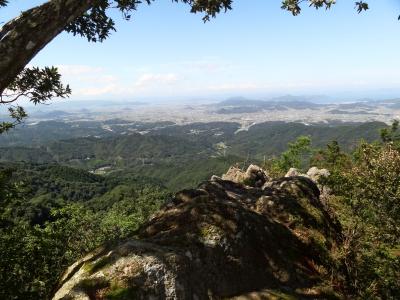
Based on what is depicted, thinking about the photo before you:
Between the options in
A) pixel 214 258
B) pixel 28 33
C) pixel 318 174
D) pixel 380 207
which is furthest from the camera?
pixel 318 174

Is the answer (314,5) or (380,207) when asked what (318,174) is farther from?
(314,5)

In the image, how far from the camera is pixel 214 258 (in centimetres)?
1041

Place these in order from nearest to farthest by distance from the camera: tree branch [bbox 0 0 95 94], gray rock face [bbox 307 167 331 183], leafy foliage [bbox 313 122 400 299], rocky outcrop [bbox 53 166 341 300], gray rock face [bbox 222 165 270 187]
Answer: tree branch [bbox 0 0 95 94], rocky outcrop [bbox 53 166 341 300], leafy foliage [bbox 313 122 400 299], gray rock face [bbox 222 165 270 187], gray rock face [bbox 307 167 331 183]

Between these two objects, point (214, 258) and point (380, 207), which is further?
point (380, 207)

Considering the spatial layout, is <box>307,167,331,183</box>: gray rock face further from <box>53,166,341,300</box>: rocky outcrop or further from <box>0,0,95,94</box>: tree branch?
<box>0,0,95,94</box>: tree branch

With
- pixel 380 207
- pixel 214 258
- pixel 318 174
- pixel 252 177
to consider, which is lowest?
pixel 318 174

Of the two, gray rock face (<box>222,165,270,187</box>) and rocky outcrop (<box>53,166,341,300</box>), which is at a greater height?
rocky outcrop (<box>53,166,341,300</box>)

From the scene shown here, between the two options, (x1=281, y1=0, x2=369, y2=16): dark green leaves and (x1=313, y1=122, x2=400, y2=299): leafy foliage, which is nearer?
(x1=281, y1=0, x2=369, y2=16): dark green leaves

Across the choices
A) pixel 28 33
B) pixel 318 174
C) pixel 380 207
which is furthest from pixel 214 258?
pixel 318 174

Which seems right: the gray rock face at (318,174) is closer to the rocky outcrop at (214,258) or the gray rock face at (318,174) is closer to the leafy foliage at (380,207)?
the leafy foliage at (380,207)

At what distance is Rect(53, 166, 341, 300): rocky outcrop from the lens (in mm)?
8719

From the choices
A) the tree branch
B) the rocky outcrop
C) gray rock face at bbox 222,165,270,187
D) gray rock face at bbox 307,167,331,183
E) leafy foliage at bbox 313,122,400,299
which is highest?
the tree branch

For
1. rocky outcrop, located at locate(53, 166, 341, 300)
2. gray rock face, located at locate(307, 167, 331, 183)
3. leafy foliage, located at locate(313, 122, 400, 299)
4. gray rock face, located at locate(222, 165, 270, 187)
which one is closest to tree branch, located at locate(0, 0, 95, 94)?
rocky outcrop, located at locate(53, 166, 341, 300)

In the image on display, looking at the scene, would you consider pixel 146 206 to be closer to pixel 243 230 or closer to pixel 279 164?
pixel 279 164
